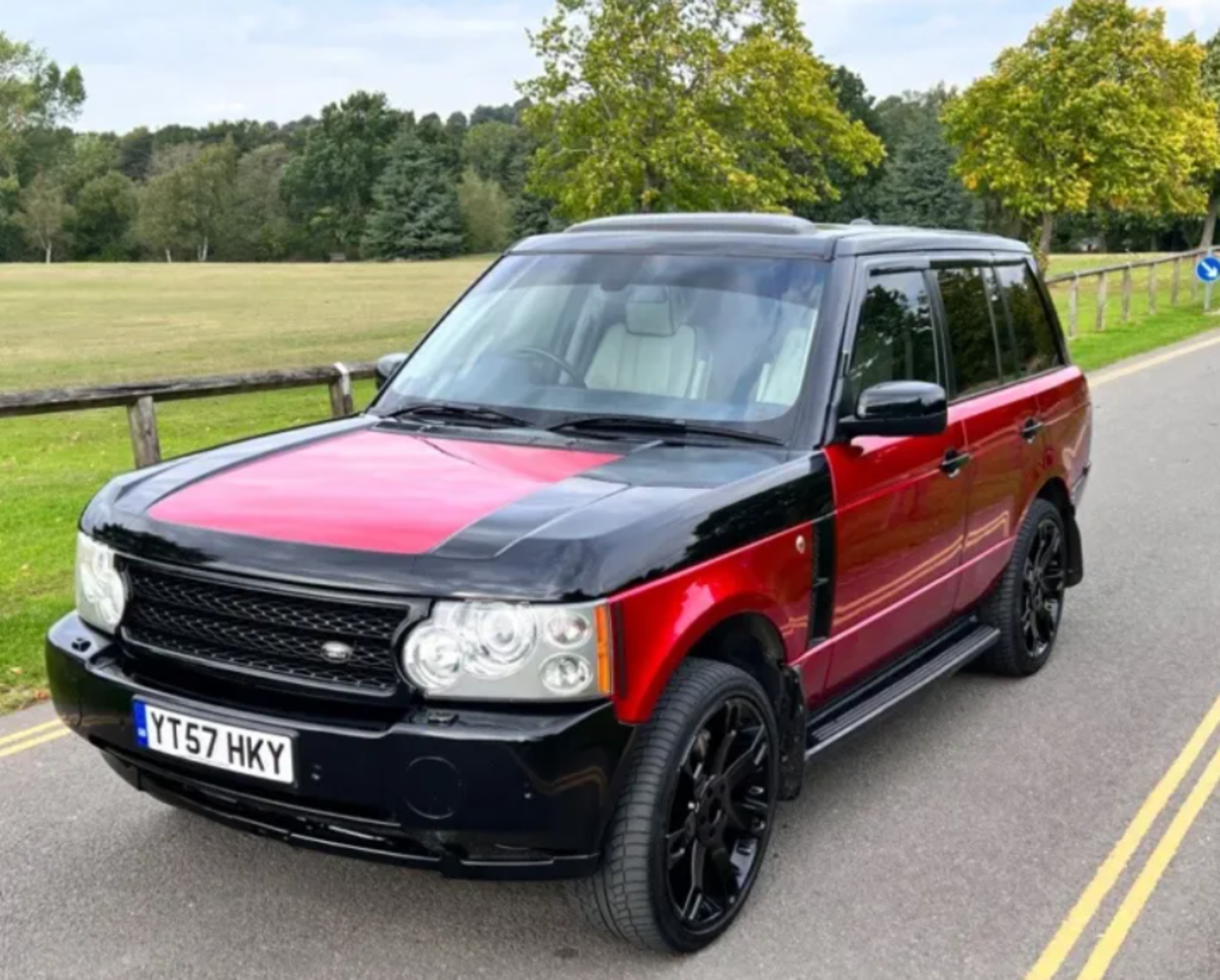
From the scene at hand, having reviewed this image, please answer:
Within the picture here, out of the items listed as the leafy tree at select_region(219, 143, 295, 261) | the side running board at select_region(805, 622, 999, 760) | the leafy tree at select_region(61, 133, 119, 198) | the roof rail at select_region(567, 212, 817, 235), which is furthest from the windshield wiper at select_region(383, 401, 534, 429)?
the leafy tree at select_region(219, 143, 295, 261)

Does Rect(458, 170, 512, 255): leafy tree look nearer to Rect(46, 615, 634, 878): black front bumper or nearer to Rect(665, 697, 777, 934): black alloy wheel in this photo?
Rect(665, 697, 777, 934): black alloy wheel

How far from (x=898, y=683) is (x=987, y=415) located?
47.4 inches

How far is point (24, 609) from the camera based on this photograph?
22.8ft

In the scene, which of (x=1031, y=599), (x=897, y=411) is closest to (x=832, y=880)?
(x=897, y=411)

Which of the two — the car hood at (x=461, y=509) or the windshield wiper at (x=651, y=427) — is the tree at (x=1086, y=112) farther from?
the car hood at (x=461, y=509)

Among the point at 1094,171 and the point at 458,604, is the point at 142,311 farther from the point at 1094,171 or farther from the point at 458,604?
the point at 458,604

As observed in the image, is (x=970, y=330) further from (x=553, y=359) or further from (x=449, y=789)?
(x=449, y=789)

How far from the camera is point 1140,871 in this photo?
4000 mm

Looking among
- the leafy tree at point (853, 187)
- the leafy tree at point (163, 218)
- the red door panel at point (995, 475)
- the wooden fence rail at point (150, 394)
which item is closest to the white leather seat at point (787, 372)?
the red door panel at point (995, 475)

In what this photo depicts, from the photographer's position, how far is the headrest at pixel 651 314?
4.47 m

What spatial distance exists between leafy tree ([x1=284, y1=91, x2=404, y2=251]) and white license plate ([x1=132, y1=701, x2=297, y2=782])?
369 feet

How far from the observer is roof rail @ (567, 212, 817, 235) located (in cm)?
476

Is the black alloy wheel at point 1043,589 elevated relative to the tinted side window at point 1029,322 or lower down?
lower down

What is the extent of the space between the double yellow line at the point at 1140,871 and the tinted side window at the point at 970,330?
1.60 meters
